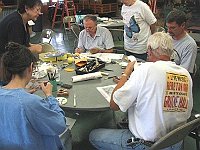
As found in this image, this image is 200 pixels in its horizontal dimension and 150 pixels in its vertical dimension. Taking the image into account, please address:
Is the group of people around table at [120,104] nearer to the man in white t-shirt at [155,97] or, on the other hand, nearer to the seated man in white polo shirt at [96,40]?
the man in white t-shirt at [155,97]

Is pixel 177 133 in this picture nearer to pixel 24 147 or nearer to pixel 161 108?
pixel 161 108

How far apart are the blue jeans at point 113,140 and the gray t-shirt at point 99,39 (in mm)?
1623

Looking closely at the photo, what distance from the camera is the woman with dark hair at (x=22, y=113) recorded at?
1427mm

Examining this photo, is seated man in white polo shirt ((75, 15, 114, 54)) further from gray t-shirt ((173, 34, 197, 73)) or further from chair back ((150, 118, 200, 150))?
chair back ((150, 118, 200, 150))

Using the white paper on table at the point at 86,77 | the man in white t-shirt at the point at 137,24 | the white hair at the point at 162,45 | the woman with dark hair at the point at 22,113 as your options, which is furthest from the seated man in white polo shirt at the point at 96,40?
the woman with dark hair at the point at 22,113

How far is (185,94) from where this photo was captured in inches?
67.5

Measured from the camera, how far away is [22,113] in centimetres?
143

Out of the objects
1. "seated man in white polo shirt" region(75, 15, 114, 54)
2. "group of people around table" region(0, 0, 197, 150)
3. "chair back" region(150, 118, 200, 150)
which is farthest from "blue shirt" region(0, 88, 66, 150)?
"seated man in white polo shirt" region(75, 15, 114, 54)

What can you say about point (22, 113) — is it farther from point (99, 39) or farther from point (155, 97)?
point (99, 39)

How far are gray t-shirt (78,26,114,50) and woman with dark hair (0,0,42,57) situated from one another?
35.8 inches

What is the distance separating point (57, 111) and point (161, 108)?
62 cm

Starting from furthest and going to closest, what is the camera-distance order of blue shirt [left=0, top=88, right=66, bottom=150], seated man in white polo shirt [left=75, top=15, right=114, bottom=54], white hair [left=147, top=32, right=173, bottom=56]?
seated man in white polo shirt [left=75, top=15, right=114, bottom=54] < white hair [left=147, top=32, right=173, bottom=56] < blue shirt [left=0, top=88, right=66, bottom=150]

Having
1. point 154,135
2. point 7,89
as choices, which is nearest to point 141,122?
point 154,135

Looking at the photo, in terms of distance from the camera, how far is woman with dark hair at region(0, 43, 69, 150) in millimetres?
1427
